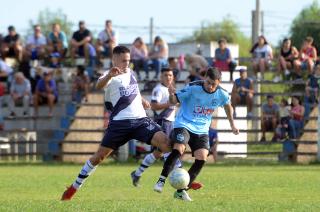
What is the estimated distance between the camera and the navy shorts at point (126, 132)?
14.4 metres

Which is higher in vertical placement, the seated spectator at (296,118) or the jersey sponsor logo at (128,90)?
the jersey sponsor logo at (128,90)

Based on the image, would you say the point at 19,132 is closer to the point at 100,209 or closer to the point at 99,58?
the point at 99,58

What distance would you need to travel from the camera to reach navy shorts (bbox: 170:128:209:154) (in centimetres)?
1492

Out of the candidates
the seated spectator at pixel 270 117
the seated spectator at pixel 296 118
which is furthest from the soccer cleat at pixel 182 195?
the seated spectator at pixel 270 117

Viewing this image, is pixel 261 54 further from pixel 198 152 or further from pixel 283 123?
pixel 198 152

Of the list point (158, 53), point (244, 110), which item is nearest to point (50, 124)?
point (158, 53)

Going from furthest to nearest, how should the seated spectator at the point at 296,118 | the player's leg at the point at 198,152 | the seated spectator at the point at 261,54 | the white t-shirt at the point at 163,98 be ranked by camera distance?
the seated spectator at the point at 261,54, the seated spectator at the point at 296,118, the white t-shirt at the point at 163,98, the player's leg at the point at 198,152

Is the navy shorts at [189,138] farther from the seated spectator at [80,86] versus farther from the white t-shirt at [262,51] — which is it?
the seated spectator at [80,86]

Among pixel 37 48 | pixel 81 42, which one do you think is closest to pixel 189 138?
pixel 81 42

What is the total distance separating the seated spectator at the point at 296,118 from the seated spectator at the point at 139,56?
5.03m

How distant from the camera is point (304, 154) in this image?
2991 centimetres

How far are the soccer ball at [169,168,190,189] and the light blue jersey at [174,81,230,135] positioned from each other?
3.44 ft

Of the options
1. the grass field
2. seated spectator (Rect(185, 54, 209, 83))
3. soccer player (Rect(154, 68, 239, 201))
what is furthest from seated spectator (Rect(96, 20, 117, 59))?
soccer player (Rect(154, 68, 239, 201))

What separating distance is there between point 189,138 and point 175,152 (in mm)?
444
